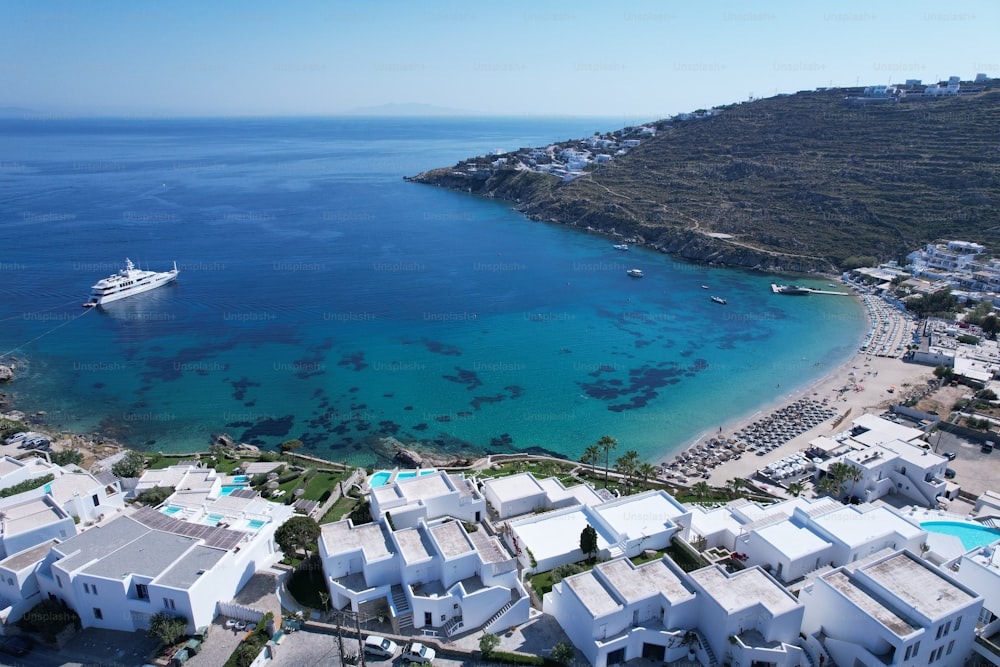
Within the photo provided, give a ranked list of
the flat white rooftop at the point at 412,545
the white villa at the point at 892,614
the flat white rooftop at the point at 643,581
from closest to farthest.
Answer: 1. the white villa at the point at 892,614
2. the flat white rooftop at the point at 643,581
3. the flat white rooftop at the point at 412,545

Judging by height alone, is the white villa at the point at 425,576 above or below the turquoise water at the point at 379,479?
above

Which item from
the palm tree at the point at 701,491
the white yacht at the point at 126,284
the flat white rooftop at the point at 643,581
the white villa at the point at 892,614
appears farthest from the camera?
the white yacht at the point at 126,284

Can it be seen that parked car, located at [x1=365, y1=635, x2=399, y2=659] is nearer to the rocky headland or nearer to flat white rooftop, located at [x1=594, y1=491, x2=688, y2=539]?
flat white rooftop, located at [x1=594, y1=491, x2=688, y2=539]

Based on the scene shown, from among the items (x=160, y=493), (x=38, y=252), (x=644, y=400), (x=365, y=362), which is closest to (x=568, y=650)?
(x=160, y=493)

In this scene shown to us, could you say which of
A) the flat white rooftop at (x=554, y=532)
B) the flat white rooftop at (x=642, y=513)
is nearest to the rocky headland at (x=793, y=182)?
the flat white rooftop at (x=642, y=513)

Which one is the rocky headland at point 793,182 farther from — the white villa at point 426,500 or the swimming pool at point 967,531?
the white villa at point 426,500

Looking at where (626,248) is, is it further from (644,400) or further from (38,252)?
(38,252)

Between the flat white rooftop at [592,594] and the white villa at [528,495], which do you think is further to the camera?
the white villa at [528,495]

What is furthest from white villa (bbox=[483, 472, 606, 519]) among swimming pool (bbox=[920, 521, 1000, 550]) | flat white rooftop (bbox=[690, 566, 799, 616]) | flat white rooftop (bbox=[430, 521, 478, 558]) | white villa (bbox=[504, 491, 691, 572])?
swimming pool (bbox=[920, 521, 1000, 550])
